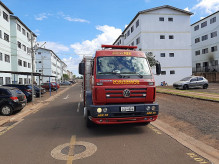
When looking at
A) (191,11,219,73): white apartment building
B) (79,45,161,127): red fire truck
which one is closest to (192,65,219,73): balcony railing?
(191,11,219,73): white apartment building

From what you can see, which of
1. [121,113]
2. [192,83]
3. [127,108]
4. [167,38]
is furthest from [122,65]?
[167,38]

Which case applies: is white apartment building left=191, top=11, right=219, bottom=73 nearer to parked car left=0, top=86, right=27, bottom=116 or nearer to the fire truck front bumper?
the fire truck front bumper

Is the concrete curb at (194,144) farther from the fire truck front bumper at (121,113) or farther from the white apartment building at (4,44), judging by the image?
the white apartment building at (4,44)

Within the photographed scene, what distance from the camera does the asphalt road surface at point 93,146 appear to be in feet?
12.8

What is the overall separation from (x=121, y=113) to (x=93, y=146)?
130 cm

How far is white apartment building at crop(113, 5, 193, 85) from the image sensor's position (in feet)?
103

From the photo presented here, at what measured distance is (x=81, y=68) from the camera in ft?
22.0

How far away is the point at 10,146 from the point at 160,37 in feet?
103

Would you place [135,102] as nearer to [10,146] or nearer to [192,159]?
[192,159]

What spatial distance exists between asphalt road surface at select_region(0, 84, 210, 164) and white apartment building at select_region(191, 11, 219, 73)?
3845 cm

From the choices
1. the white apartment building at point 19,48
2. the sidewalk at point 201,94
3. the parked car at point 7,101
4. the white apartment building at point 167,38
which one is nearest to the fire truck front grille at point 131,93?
the parked car at point 7,101

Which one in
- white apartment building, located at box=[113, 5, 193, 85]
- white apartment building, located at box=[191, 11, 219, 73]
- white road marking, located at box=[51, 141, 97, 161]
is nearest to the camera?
white road marking, located at box=[51, 141, 97, 161]

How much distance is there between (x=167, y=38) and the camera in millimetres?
32125

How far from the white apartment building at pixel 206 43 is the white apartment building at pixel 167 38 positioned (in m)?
8.79
